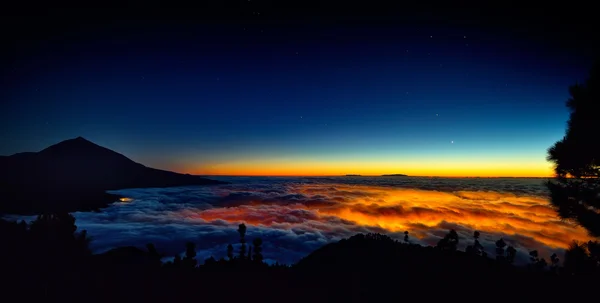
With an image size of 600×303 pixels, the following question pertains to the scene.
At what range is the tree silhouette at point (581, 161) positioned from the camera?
11.6 meters

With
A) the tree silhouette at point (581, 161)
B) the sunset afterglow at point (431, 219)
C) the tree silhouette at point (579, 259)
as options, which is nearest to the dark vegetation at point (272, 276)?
the tree silhouette at point (579, 259)

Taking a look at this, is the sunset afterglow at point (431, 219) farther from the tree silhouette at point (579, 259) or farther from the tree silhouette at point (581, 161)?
the tree silhouette at point (581, 161)

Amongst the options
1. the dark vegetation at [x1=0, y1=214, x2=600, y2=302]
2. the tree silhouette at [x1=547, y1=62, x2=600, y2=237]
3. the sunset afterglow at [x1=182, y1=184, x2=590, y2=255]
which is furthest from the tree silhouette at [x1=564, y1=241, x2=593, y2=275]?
the sunset afterglow at [x1=182, y1=184, x2=590, y2=255]

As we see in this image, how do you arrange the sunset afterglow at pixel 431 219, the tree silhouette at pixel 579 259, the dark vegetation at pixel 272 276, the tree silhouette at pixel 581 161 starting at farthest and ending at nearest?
the sunset afterglow at pixel 431 219 < the dark vegetation at pixel 272 276 < the tree silhouette at pixel 579 259 < the tree silhouette at pixel 581 161

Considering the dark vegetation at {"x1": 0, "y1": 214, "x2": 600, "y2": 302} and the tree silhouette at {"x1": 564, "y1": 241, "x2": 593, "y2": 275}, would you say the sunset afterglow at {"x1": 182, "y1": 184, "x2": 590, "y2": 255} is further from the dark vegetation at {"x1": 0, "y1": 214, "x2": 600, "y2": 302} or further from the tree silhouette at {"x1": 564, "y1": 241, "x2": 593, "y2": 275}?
the tree silhouette at {"x1": 564, "y1": 241, "x2": 593, "y2": 275}

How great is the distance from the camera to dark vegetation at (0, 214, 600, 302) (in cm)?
1455

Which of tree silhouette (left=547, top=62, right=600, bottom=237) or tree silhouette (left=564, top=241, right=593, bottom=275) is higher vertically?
tree silhouette (left=547, top=62, right=600, bottom=237)

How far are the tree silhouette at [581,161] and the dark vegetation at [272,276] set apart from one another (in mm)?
2246

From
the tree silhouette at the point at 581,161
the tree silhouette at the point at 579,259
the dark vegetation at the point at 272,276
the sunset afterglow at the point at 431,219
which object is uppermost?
the tree silhouette at the point at 581,161

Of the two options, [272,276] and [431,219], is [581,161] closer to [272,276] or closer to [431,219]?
[272,276]

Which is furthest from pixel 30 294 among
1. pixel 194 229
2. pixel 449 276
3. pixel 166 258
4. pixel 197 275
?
pixel 194 229

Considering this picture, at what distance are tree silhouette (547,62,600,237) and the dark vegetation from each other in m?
2.25

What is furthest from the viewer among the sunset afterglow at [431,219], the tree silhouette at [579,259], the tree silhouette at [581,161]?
the sunset afterglow at [431,219]

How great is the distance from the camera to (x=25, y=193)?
95625 mm
